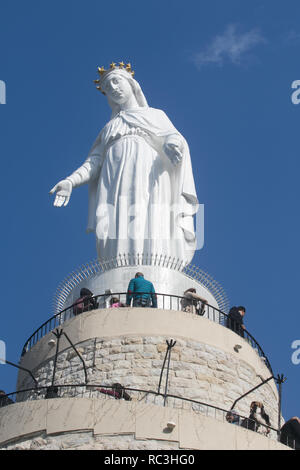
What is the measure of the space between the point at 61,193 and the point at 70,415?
862 centimetres

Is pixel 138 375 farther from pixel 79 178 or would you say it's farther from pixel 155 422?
pixel 79 178

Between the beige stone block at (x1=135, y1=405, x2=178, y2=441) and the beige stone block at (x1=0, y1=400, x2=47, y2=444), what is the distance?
188cm

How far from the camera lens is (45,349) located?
88.4 feet

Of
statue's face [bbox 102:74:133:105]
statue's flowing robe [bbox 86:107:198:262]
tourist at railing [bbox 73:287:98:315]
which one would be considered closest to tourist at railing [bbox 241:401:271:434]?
tourist at railing [bbox 73:287:98:315]

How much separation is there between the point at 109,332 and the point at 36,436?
3.73 metres

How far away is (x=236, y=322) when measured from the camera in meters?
27.8

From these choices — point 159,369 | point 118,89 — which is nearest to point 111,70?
point 118,89

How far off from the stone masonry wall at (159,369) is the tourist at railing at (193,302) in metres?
1.10

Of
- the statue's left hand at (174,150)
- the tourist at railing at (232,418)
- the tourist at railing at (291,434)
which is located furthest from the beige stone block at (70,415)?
the statue's left hand at (174,150)

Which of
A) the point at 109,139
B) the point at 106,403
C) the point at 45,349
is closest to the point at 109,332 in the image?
the point at 45,349

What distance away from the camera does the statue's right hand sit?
99.6 feet

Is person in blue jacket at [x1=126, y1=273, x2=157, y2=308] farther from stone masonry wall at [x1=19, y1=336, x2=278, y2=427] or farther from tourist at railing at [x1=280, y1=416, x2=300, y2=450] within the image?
tourist at railing at [x1=280, y1=416, x2=300, y2=450]

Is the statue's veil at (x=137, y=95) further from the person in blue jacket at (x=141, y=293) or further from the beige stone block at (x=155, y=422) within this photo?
the beige stone block at (x=155, y=422)

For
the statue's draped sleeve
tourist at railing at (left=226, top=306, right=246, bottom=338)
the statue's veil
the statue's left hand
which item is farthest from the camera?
the statue's veil
